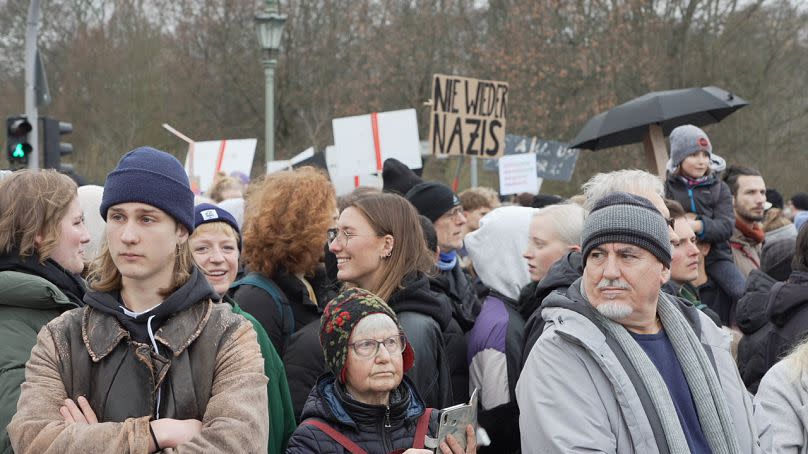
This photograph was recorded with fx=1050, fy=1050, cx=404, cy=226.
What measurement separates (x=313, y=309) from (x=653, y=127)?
5.23m

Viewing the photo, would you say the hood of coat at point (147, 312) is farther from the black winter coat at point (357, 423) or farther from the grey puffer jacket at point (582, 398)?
the grey puffer jacket at point (582, 398)

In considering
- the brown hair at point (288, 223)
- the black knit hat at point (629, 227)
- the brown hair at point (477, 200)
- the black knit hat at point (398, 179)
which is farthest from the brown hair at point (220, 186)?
the black knit hat at point (629, 227)

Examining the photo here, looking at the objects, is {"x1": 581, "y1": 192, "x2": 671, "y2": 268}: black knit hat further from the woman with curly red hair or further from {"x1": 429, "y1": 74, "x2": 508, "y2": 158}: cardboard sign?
{"x1": 429, "y1": 74, "x2": 508, "y2": 158}: cardboard sign

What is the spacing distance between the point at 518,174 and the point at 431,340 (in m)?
9.63

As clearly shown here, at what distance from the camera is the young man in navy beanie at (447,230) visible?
17.3 ft

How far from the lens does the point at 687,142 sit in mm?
7477

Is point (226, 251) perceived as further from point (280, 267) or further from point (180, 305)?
point (180, 305)

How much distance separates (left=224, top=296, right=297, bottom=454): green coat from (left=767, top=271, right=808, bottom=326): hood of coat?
245cm

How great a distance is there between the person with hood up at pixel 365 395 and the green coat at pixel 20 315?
94 cm

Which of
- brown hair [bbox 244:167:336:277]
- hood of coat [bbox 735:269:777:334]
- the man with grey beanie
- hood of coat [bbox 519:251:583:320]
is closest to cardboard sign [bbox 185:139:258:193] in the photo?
brown hair [bbox 244:167:336:277]

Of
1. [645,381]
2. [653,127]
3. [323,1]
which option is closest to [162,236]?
[645,381]

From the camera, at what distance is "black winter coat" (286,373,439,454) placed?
11.9 ft

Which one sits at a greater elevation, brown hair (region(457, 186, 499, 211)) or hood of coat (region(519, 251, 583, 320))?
hood of coat (region(519, 251, 583, 320))

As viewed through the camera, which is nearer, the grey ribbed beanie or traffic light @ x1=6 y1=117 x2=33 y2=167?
the grey ribbed beanie
